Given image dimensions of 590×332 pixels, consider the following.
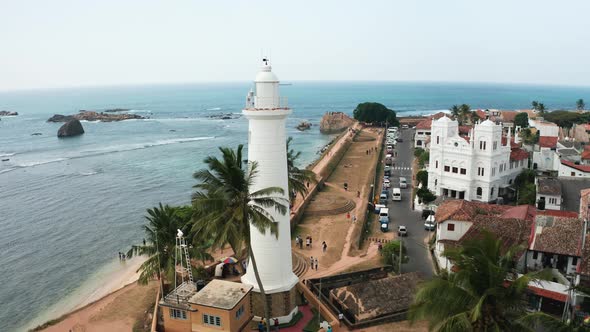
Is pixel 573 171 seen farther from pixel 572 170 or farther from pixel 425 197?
pixel 425 197

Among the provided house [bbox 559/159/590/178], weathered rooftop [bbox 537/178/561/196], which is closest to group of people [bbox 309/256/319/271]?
weathered rooftop [bbox 537/178/561/196]

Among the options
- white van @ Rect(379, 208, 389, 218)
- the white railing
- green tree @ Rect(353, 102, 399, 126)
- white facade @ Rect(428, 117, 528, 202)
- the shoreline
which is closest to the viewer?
the white railing

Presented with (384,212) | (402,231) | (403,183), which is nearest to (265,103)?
(402,231)

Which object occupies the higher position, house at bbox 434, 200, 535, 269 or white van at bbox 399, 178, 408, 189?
house at bbox 434, 200, 535, 269

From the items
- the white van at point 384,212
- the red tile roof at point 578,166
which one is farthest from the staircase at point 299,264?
the red tile roof at point 578,166

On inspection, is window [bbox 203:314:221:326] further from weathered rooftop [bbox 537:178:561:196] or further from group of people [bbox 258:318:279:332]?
weathered rooftop [bbox 537:178:561:196]

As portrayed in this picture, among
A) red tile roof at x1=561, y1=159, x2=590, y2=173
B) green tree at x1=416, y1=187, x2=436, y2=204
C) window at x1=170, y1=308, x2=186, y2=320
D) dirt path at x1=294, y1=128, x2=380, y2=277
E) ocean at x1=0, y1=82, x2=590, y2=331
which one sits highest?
red tile roof at x1=561, y1=159, x2=590, y2=173

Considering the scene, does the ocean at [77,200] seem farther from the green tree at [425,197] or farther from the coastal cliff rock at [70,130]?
the green tree at [425,197]

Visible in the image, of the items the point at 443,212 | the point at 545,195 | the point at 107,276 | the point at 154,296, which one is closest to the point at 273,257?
the point at 154,296
